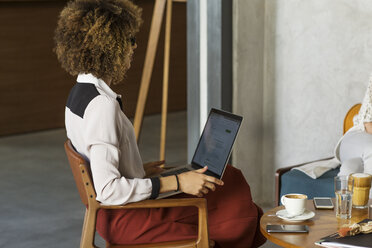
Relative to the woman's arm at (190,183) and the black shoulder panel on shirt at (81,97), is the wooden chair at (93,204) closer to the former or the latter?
the woman's arm at (190,183)

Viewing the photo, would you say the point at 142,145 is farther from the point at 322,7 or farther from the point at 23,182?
the point at 322,7

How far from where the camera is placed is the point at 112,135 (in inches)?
87.6

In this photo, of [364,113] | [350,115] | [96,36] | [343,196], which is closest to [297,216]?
[343,196]

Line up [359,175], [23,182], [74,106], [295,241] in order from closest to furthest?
[295,241]
[74,106]
[359,175]
[23,182]

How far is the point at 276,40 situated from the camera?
166 inches

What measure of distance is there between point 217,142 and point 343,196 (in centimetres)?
56

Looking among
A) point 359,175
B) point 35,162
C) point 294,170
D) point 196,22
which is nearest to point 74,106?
point 359,175

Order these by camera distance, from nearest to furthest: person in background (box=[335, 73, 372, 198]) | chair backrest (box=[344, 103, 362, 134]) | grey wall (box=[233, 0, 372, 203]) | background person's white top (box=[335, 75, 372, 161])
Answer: person in background (box=[335, 73, 372, 198]) → background person's white top (box=[335, 75, 372, 161]) → chair backrest (box=[344, 103, 362, 134]) → grey wall (box=[233, 0, 372, 203])

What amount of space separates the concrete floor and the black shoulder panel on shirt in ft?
5.16

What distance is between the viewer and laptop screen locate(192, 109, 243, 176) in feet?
8.10

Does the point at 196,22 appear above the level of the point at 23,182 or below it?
above

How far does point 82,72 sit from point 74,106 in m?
0.15

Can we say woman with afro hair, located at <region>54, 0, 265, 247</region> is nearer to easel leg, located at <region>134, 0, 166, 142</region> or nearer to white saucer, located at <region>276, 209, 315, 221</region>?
white saucer, located at <region>276, 209, 315, 221</region>

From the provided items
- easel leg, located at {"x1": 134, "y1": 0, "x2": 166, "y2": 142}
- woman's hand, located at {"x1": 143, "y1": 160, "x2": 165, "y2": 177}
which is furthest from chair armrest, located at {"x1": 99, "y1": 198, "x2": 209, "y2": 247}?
easel leg, located at {"x1": 134, "y1": 0, "x2": 166, "y2": 142}
